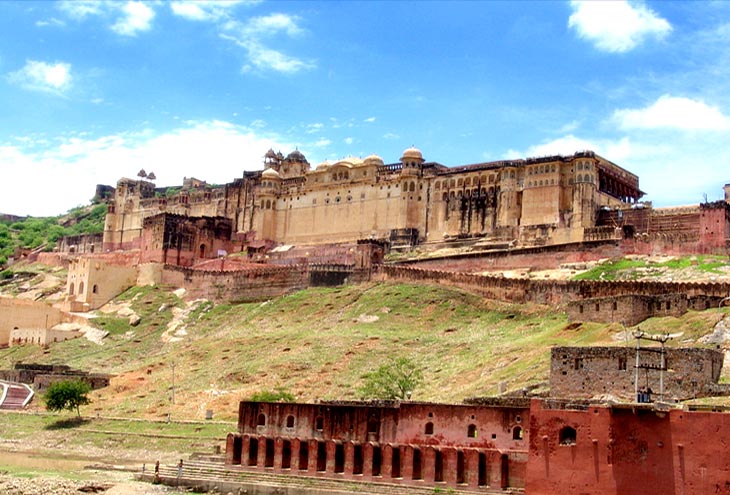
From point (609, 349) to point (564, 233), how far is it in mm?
43339

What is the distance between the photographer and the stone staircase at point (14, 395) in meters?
61.0

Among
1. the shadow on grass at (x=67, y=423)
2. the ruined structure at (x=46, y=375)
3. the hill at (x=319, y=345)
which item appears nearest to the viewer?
the hill at (x=319, y=345)

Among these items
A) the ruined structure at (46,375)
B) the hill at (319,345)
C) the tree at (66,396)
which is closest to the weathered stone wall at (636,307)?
the hill at (319,345)

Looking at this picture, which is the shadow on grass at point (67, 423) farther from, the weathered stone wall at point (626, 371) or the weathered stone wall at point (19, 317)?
the weathered stone wall at point (626, 371)

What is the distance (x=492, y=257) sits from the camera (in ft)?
255

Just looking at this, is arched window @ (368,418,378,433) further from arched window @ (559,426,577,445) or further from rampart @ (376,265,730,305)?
rampart @ (376,265,730,305)

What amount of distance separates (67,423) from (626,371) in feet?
101

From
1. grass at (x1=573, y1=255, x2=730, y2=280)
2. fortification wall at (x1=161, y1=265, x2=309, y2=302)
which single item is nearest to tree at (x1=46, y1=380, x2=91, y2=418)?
fortification wall at (x1=161, y1=265, x2=309, y2=302)

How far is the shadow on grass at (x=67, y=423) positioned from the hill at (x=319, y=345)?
1.85 m

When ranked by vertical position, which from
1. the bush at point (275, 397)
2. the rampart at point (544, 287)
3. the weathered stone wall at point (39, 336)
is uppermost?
the rampart at point (544, 287)

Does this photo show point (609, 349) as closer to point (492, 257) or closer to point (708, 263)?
point (708, 263)

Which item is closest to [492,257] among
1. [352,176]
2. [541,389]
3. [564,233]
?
[564,233]

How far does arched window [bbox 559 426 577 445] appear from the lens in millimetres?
31672

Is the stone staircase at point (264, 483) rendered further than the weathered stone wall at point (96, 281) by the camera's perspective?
No
